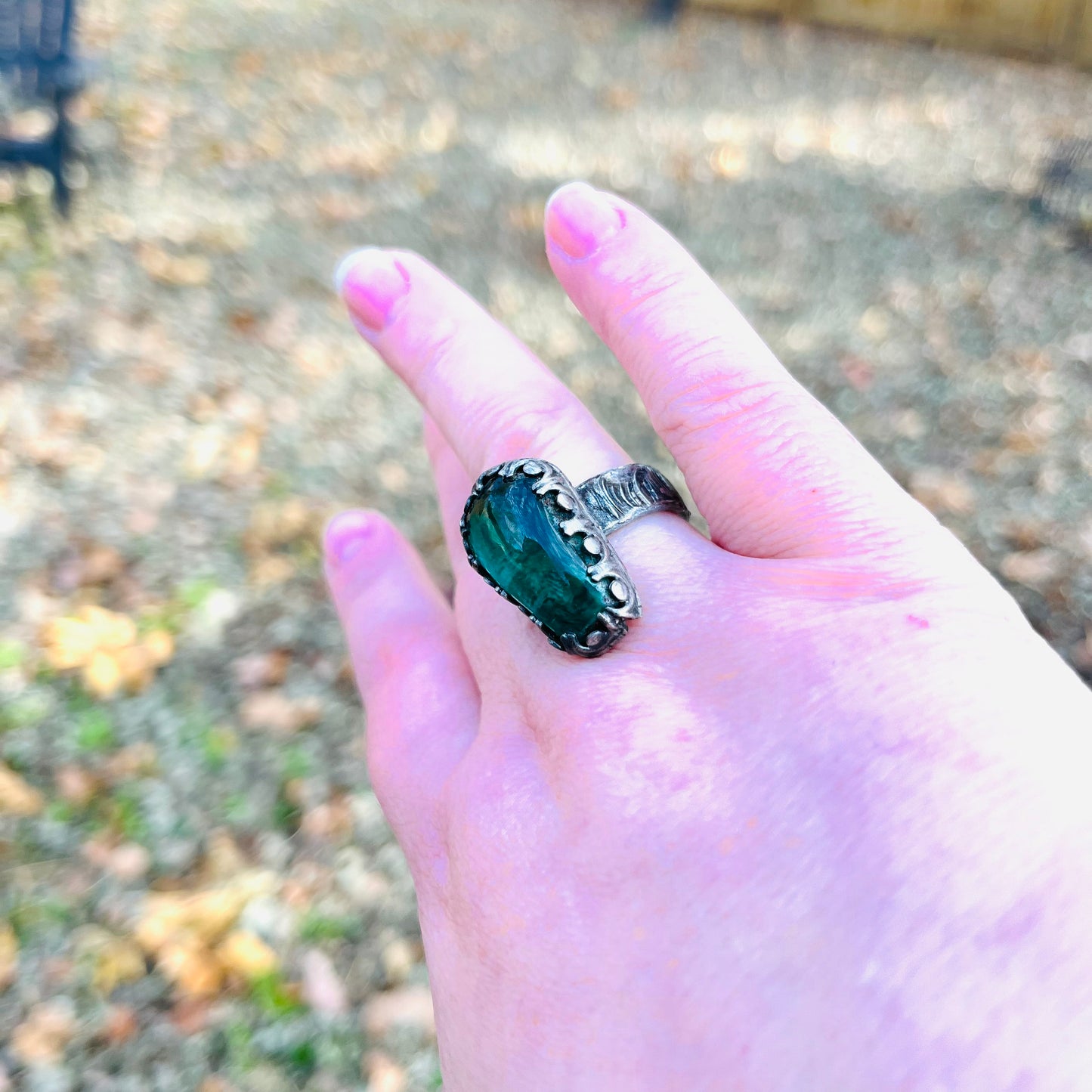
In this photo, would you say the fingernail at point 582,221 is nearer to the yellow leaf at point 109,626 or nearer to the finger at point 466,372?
the finger at point 466,372

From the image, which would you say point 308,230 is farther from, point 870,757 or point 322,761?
point 870,757

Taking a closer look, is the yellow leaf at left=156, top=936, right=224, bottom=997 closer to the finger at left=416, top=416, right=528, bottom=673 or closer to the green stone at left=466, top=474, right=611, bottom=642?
the finger at left=416, top=416, right=528, bottom=673

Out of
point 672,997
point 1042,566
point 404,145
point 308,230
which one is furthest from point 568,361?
point 672,997

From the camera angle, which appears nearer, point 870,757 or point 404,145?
point 870,757

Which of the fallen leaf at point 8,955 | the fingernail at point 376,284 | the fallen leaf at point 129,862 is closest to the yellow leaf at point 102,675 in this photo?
the fallen leaf at point 129,862

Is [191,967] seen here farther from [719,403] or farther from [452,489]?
[719,403]
